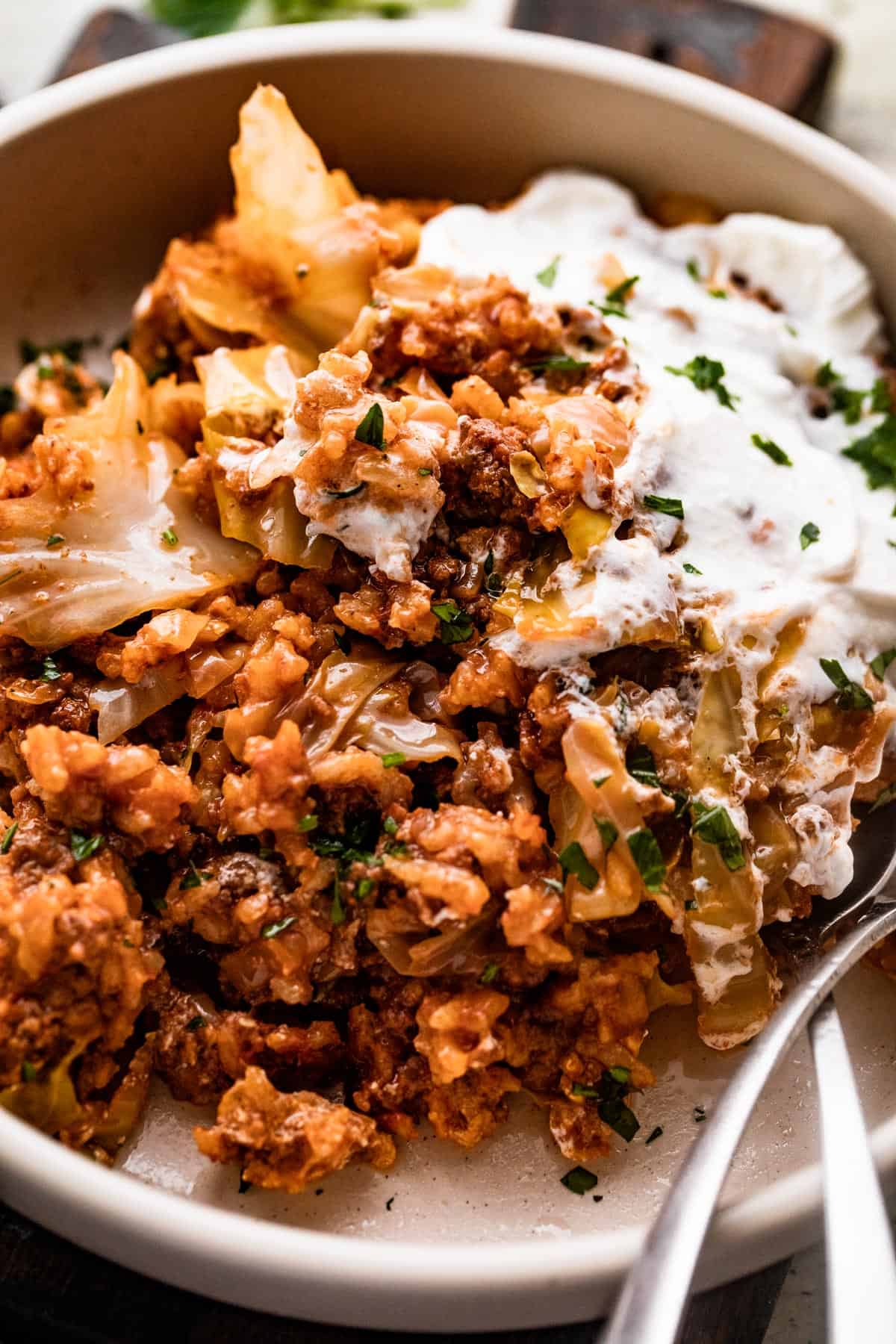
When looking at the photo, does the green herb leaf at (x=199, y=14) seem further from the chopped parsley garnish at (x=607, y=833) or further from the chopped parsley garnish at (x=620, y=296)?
the chopped parsley garnish at (x=607, y=833)

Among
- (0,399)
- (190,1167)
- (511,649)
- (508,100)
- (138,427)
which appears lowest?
(190,1167)

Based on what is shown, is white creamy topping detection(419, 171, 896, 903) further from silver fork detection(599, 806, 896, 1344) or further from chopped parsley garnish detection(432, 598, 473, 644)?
silver fork detection(599, 806, 896, 1344)

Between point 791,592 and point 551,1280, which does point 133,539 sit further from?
point 551,1280

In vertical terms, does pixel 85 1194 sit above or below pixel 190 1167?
above

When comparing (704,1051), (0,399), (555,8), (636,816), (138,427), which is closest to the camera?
(636,816)

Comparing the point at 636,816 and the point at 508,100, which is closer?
the point at 636,816

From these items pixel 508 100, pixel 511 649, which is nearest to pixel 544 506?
pixel 511 649

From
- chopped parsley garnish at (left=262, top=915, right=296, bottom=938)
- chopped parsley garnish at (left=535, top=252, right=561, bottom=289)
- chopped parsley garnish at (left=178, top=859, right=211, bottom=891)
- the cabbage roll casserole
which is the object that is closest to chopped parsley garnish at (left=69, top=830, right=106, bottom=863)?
the cabbage roll casserole

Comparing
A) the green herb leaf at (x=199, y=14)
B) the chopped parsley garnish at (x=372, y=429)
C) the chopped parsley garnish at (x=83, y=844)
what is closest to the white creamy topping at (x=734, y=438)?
the chopped parsley garnish at (x=372, y=429)
